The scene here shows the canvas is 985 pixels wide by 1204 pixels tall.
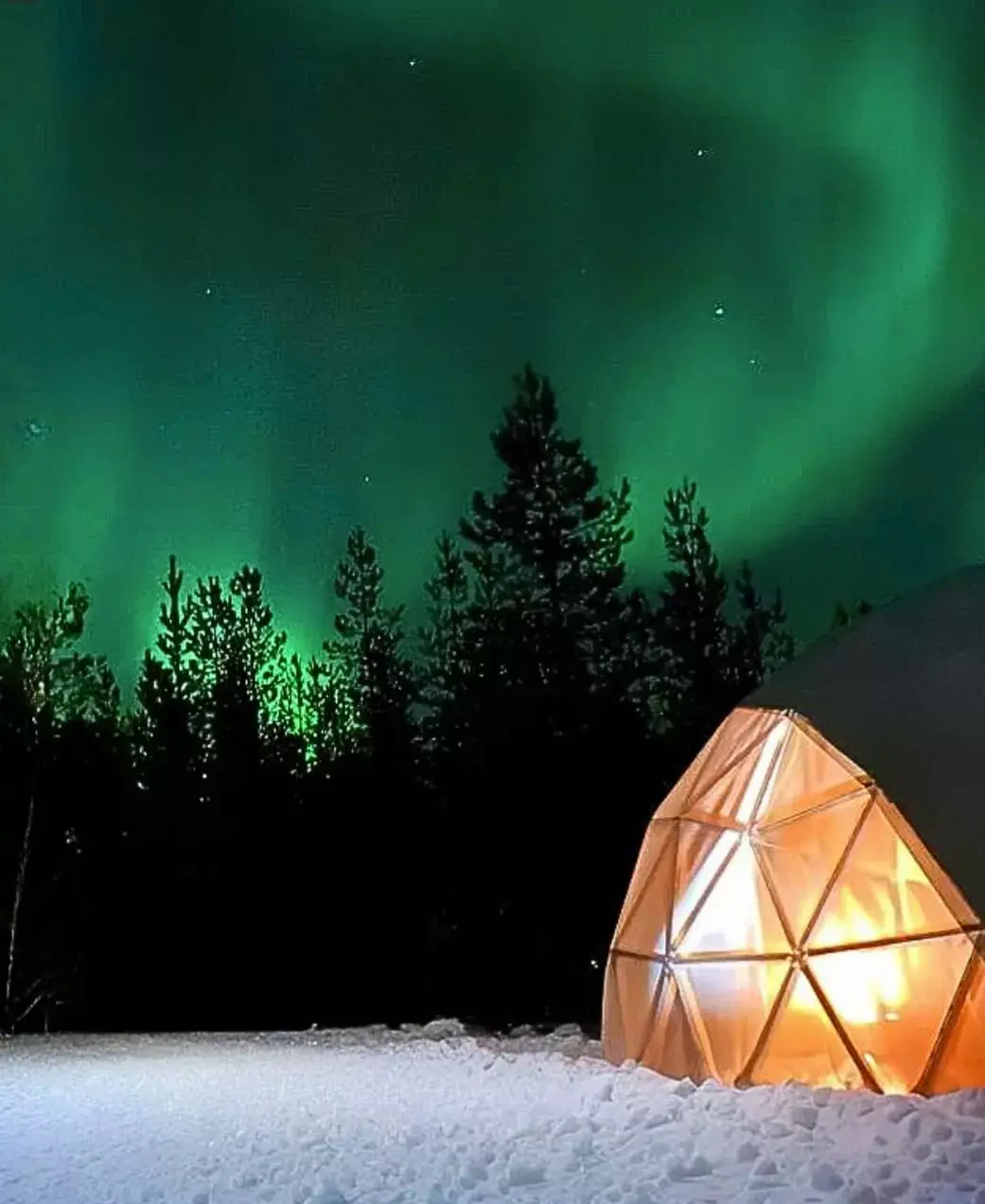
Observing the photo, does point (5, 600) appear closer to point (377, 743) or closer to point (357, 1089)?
point (377, 743)

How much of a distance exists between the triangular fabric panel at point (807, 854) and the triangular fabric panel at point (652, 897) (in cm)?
88

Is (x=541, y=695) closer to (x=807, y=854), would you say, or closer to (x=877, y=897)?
(x=807, y=854)

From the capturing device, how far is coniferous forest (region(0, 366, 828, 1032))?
68.9 feet

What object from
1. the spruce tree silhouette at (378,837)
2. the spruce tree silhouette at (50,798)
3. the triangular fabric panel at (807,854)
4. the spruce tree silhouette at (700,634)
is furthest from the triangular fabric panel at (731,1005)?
the spruce tree silhouette at (700,634)

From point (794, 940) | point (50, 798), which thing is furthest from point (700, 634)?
point (794, 940)

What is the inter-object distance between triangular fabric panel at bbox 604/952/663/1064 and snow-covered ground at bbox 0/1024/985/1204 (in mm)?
296

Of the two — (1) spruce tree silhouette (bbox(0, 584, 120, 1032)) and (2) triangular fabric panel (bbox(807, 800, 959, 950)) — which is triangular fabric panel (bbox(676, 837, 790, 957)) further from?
(1) spruce tree silhouette (bbox(0, 584, 120, 1032))

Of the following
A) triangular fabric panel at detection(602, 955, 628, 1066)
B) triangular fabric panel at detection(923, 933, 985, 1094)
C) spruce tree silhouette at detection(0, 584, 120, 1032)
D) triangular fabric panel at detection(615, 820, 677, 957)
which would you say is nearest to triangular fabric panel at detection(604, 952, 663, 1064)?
triangular fabric panel at detection(602, 955, 628, 1066)

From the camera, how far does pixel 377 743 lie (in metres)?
23.3

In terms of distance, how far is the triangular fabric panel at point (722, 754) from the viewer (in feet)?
30.7

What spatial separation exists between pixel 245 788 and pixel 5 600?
202 inches

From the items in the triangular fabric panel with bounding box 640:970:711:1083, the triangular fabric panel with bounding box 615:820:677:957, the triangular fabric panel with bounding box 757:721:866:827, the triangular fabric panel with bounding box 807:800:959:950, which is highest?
Answer: the triangular fabric panel with bounding box 757:721:866:827

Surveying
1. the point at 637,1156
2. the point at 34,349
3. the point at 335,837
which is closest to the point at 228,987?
the point at 335,837

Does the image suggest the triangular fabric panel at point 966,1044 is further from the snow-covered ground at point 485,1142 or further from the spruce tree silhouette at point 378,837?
the spruce tree silhouette at point 378,837
